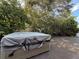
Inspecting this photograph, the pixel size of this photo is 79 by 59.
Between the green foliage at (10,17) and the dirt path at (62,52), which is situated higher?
the green foliage at (10,17)

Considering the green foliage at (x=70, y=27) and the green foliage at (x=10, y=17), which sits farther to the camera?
the green foliage at (x=70, y=27)

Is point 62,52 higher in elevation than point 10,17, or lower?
lower

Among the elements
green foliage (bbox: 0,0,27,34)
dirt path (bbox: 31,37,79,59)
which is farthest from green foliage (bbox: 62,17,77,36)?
green foliage (bbox: 0,0,27,34)

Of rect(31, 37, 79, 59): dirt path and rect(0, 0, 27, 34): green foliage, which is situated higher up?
rect(0, 0, 27, 34): green foliage

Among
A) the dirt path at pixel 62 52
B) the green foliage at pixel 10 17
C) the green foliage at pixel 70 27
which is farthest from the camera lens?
the green foliage at pixel 70 27

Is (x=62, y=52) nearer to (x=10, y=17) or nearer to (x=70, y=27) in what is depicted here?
(x=10, y=17)

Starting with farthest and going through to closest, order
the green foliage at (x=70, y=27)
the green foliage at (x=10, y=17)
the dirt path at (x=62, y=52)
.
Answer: the green foliage at (x=70, y=27)
the green foliage at (x=10, y=17)
the dirt path at (x=62, y=52)

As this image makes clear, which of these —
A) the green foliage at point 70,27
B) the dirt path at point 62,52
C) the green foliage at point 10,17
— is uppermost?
the green foliage at point 10,17

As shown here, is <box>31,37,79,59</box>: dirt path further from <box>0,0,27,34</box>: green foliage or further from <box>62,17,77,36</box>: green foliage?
<box>62,17,77,36</box>: green foliage

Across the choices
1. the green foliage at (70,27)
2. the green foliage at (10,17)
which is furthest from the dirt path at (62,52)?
the green foliage at (70,27)

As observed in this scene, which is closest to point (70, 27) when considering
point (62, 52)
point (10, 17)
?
point (62, 52)

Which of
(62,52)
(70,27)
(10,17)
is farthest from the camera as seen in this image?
(70,27)

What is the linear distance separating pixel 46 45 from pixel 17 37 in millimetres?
2552

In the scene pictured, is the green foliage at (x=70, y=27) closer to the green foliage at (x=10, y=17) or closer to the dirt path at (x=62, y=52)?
the dirt path at (x=62, y=52)
